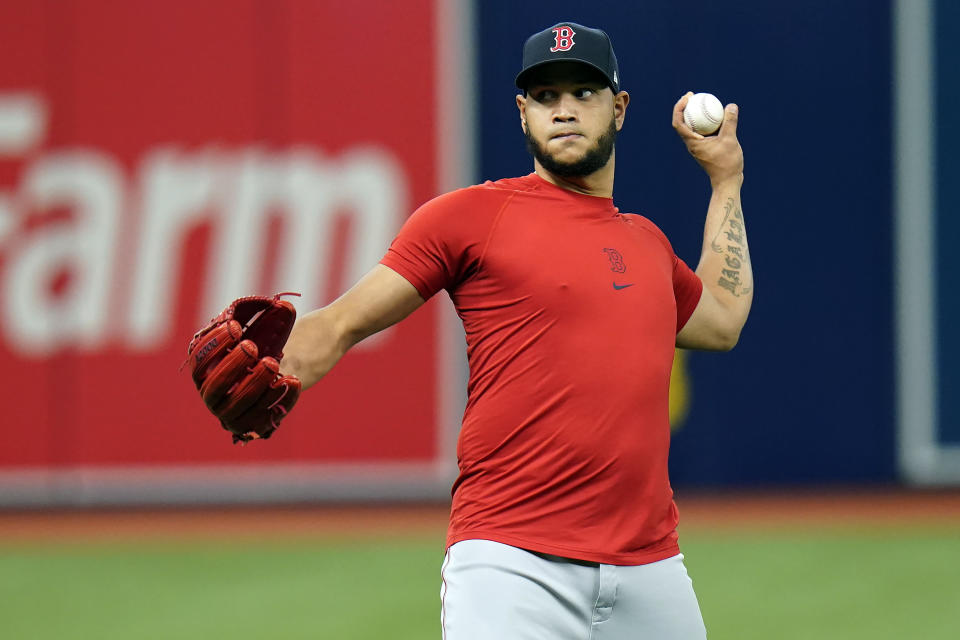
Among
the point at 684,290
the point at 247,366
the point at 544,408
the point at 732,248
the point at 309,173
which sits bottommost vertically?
the point at 544,408

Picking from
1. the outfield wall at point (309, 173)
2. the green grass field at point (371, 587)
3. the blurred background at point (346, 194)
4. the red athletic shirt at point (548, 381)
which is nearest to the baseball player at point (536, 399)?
the red athletic shirt at point (548, 381)

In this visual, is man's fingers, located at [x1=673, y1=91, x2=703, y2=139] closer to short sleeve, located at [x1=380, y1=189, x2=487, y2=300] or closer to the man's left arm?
the man's left arm

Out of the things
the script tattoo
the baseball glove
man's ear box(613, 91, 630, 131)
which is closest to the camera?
the baseball glove

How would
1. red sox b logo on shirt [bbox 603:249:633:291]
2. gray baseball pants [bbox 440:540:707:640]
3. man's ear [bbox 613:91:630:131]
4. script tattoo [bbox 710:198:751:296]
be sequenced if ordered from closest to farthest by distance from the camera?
gray baseball pants [bbox 440:540:707:640]
red sox b logo on shirt [bbox 603:249:633:291]
man's ear [bbox 613:91:630:131]
script tattoo [bbox 710:198:751:296]

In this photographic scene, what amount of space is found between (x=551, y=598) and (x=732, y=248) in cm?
132

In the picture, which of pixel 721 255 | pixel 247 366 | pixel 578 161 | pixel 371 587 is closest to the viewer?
pixel 247 366

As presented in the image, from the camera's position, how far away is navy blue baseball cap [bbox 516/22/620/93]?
Answer: 328 cm

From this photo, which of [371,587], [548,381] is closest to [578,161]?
[548,381]

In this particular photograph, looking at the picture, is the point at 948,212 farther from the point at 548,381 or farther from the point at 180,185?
the point at 548,381

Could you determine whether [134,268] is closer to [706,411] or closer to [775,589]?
[706,411]

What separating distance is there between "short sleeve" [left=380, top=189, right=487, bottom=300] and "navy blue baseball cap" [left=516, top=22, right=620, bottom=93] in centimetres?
43

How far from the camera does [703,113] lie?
3.81m

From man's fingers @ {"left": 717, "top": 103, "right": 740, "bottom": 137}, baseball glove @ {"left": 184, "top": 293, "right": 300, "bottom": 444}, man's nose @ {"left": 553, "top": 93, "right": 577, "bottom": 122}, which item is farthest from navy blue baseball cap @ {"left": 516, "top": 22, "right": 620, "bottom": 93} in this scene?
baseball glove @ {"left": 184, "top": 293, "right": 300, "bottom": 444}

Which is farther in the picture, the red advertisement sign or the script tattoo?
the red advertisement sign
